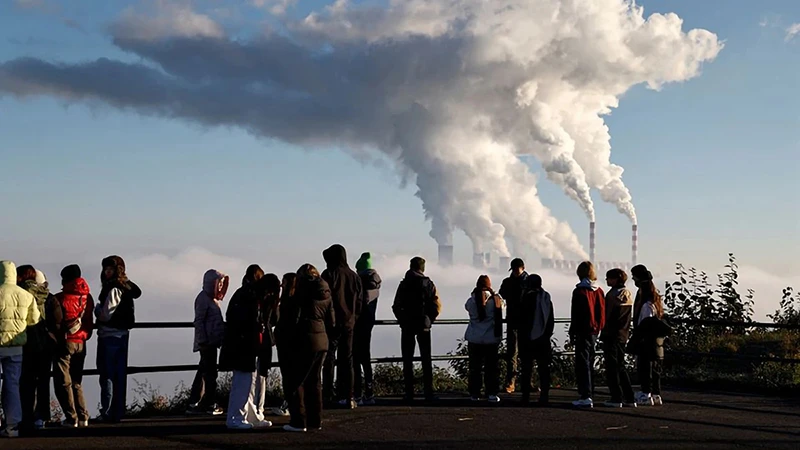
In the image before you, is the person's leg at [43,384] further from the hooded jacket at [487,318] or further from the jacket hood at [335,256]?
the hooded jacket at [487,318]

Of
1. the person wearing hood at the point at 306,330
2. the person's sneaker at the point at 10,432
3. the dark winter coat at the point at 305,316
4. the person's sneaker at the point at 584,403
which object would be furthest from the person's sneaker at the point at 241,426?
the person's sneaker at the point at 584,403

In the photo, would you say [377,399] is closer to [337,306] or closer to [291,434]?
[337,306]

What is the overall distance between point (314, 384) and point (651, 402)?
18.1ft

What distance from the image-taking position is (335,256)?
13016 mm

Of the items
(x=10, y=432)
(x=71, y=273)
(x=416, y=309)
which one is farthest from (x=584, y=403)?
(x=10, y=432)

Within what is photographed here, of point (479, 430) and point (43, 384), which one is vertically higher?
point (43, 384)

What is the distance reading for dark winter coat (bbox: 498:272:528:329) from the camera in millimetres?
14633

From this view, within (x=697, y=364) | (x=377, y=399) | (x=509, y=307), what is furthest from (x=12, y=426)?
(x=697, y=364)

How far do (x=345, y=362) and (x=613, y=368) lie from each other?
377 cm

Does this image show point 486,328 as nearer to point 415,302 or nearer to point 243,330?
point 415,302

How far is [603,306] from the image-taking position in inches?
564

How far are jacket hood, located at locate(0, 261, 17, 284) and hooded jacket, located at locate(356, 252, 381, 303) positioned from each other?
4.58m

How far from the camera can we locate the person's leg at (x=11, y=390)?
37.2 ft

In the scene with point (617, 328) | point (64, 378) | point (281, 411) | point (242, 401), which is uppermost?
point (617, 328)
